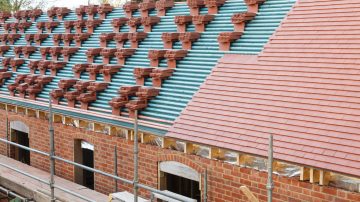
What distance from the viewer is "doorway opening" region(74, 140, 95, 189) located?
1712 cm

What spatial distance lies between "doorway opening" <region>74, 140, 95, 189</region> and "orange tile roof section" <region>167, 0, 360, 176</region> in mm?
4389

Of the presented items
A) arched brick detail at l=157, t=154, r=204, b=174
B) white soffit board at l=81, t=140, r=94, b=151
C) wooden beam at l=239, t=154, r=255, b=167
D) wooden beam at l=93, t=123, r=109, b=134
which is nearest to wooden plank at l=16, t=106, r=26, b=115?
white soffit board at l=81, t=140, r=94, b=151

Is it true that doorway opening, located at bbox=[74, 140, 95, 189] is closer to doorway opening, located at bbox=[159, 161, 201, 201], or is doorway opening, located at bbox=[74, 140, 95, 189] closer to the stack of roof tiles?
the stack of roof tiles

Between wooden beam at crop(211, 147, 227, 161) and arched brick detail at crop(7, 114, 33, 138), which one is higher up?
wooden beam at crop(211, 147, 227, 161)

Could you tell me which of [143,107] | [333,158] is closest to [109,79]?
[143,107]

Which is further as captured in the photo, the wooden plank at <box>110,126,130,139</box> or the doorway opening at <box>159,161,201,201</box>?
the wooden plank at <box>110,126,130,139</box>

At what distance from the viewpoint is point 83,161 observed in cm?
1728

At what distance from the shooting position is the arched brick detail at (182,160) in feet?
42.8

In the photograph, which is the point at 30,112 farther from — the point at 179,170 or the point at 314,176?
the point at 314,176

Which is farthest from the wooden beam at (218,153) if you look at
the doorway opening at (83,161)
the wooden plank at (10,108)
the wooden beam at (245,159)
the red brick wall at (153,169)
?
the wooden plank at (10,108)

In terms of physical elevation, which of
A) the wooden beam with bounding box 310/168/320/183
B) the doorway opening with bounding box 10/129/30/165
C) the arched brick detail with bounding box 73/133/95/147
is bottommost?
the doorway opening with bounding box 10/129/30/165

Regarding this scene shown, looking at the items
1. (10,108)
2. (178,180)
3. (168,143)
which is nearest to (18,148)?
(10,108)

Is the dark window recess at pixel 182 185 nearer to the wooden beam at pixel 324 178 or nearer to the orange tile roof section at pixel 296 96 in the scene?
the orange tile roof section at pixel 296 96

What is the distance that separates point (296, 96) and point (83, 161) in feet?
24.9
